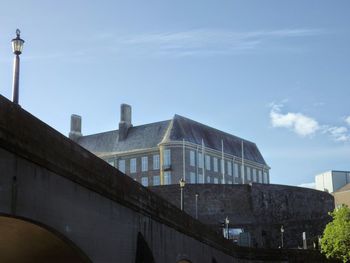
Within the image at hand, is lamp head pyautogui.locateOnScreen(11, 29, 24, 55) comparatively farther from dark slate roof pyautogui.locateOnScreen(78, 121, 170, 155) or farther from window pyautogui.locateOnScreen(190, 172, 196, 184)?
dark slate roof pyautogui.locateOnScreen(78, 121, 170, 155)

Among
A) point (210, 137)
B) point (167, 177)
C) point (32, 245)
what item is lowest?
point (32, 245)

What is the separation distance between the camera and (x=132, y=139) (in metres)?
89.6

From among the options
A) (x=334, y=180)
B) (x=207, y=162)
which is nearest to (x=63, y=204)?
(x=207, y=162)

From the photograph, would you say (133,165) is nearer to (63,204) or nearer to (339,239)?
(339,239)

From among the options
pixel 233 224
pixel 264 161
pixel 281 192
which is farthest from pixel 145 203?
pixel 264 161

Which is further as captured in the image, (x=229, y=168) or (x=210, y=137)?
(x=229, y=168)

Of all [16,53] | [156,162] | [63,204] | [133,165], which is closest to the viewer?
[63,204]

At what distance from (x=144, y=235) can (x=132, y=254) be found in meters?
1.30

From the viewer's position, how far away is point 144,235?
16.5 meters

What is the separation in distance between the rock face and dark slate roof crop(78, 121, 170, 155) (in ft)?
64.9

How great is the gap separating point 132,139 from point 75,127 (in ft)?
43.4

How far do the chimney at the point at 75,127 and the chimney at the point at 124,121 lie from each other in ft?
29.2

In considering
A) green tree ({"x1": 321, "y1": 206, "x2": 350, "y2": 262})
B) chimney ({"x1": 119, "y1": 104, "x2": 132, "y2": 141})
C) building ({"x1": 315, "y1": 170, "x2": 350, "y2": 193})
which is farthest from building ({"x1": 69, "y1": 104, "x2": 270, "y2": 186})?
green tree ({"x1": 321, "y1": 206, "x2": 350, "y2": 262})

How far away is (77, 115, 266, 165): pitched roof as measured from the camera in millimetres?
85750
